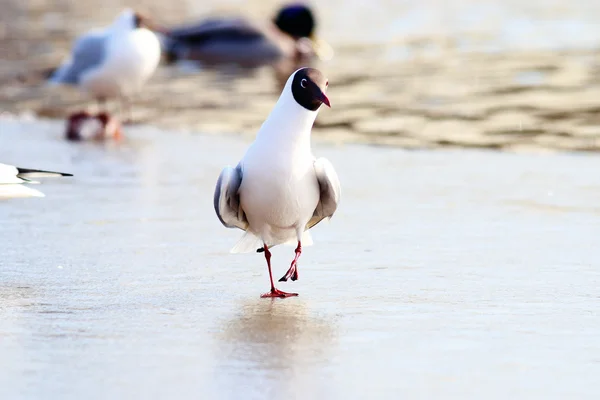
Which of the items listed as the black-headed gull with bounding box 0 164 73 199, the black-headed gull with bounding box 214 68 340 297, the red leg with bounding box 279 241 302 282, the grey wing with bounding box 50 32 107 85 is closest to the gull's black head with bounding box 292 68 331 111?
the black-headed gull with bounding box 214 68 340 297

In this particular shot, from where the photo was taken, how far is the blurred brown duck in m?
20.4

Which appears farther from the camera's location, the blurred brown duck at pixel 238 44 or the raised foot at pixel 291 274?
the blurred brown duck at pixel 238 44

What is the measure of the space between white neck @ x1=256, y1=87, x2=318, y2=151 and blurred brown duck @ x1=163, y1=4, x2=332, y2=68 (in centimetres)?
1379

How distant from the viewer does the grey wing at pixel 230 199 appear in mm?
5945

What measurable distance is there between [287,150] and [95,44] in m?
8.07

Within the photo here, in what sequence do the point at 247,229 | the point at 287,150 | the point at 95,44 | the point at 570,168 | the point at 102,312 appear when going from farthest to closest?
the point at 95,44 → the point at 570,168 → the point at 247,229 → the point at 287,150 → the point at 102,312

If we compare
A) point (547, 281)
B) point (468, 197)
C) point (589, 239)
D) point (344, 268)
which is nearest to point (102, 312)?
point (344, 268)

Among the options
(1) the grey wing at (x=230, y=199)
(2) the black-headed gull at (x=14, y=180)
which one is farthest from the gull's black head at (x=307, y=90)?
(2) the black-headed gull at (x=14, y=180)

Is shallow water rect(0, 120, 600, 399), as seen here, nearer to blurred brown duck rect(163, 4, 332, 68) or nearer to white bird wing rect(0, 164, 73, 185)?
white bird wing rect(0, 164, 73, 185)

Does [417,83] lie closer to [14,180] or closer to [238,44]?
[238,44]

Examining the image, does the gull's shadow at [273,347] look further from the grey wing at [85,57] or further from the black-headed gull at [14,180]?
the grey wing at [85,57]

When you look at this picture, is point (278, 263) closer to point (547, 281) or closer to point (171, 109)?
point (547, 281)

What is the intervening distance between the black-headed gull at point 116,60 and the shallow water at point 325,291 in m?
3.28

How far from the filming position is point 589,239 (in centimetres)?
722
